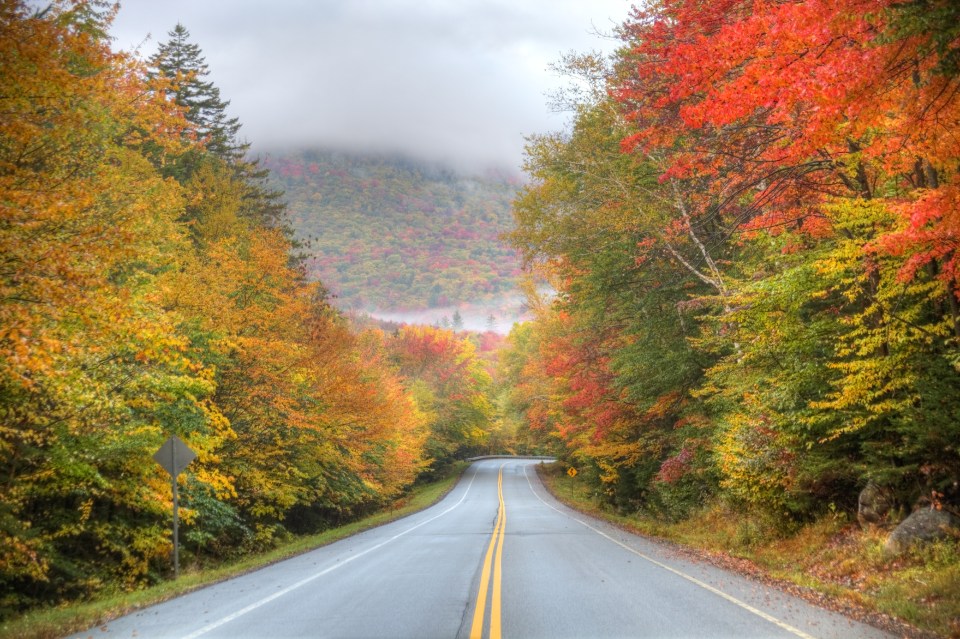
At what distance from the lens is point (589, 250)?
62.1ft

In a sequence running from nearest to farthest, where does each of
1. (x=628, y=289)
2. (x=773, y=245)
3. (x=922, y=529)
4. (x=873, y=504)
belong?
(x=922, y=529) → (x=873, y=504) → (x=773, y=245) → (x=628, y=289)

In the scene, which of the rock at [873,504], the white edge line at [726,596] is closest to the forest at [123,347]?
the white edge line at [726,596]

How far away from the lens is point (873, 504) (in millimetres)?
10266


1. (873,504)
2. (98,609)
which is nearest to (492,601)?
(98,609)

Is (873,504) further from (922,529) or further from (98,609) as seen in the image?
(98,609)

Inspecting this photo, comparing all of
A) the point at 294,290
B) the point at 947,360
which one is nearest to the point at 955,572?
the point at 947,360

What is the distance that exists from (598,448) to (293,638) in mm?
19195

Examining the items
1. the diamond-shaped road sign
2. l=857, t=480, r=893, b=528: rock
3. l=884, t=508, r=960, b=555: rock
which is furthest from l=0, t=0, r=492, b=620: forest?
l=857, t=480, r=893, b=528: rock

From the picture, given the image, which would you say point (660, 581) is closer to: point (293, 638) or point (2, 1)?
point (293, 638)

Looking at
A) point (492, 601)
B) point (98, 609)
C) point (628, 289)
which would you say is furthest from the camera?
point (628, 289)

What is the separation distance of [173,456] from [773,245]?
13.4 meters

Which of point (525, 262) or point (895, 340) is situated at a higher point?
point (525, 262)

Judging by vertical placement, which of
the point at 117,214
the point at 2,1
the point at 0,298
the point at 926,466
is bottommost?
the point at 926,466

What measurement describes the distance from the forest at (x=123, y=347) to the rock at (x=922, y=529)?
40.7 feet
